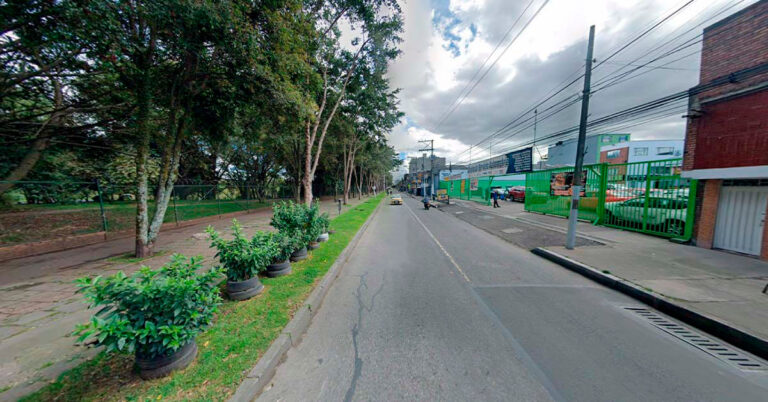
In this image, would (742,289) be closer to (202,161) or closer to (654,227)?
(654,227)

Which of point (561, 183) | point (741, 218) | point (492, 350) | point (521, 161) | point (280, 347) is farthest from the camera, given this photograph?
point (521, 161)

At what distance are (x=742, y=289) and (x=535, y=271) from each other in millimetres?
3151

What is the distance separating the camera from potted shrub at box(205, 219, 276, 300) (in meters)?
3.65

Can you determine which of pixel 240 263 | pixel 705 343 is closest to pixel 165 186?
pixel 240 263

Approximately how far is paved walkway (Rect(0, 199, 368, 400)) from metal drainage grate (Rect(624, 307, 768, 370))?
7.18 m

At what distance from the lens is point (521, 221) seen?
12445 mm

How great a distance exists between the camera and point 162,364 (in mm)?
2176

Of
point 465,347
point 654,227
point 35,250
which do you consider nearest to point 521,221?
point 654,227

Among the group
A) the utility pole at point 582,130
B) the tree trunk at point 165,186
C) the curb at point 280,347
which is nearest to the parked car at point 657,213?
the utility pole at point 582,130

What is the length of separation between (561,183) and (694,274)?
975 cm

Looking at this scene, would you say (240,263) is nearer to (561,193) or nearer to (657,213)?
(657,213)

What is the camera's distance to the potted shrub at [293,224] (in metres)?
5.48

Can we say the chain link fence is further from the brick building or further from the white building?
the white building

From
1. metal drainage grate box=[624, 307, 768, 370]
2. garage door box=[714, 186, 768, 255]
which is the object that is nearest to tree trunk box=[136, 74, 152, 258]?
metal drainage grate box=[624, 307, 768, 370]
